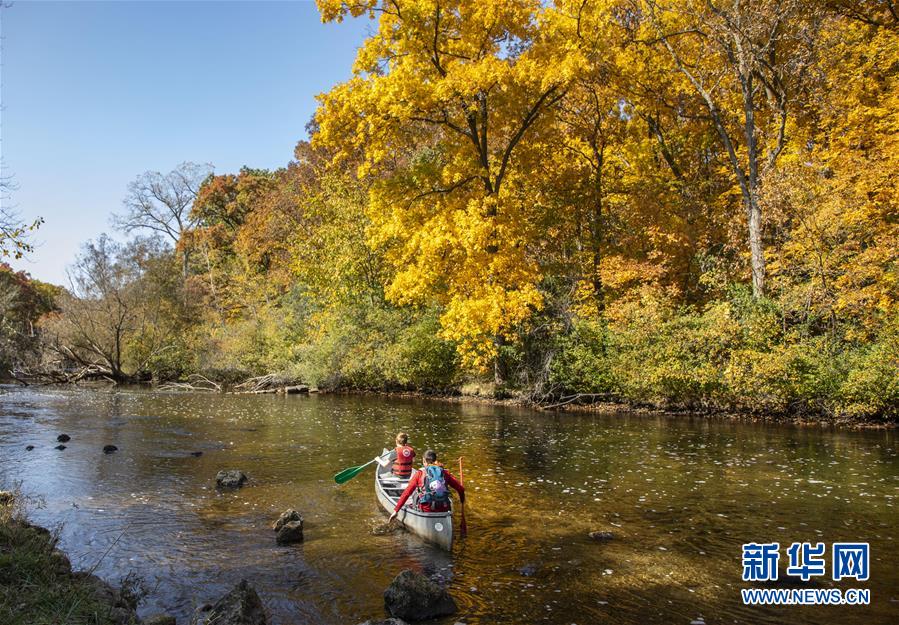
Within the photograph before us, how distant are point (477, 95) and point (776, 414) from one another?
17627mm

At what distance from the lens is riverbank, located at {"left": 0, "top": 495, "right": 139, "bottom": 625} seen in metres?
5.17

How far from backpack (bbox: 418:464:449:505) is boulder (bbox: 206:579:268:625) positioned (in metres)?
3.53

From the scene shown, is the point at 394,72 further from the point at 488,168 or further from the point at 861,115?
the point at 861,115

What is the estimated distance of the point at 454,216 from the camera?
24391 millimetres

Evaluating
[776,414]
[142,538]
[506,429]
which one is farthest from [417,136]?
[142,538]

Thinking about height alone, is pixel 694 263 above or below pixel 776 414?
above

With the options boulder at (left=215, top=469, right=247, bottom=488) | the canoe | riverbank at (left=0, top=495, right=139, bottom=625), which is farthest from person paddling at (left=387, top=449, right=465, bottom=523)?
boulder at (left=215, top=469, right=247, bottom=488)

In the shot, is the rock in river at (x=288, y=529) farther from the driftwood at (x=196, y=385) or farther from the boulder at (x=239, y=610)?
the driftwood at (x=196, y=385)

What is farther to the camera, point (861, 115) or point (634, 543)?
point (861, 115)

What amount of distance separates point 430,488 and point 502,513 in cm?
219

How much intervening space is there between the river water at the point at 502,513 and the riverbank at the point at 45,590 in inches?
22.4

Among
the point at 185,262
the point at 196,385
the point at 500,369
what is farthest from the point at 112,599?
the point at 185,262

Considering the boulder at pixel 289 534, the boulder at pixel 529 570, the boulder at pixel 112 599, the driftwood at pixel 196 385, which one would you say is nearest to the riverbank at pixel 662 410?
the driftwood at pixel 196 385

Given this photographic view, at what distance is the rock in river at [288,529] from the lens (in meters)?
9.87
